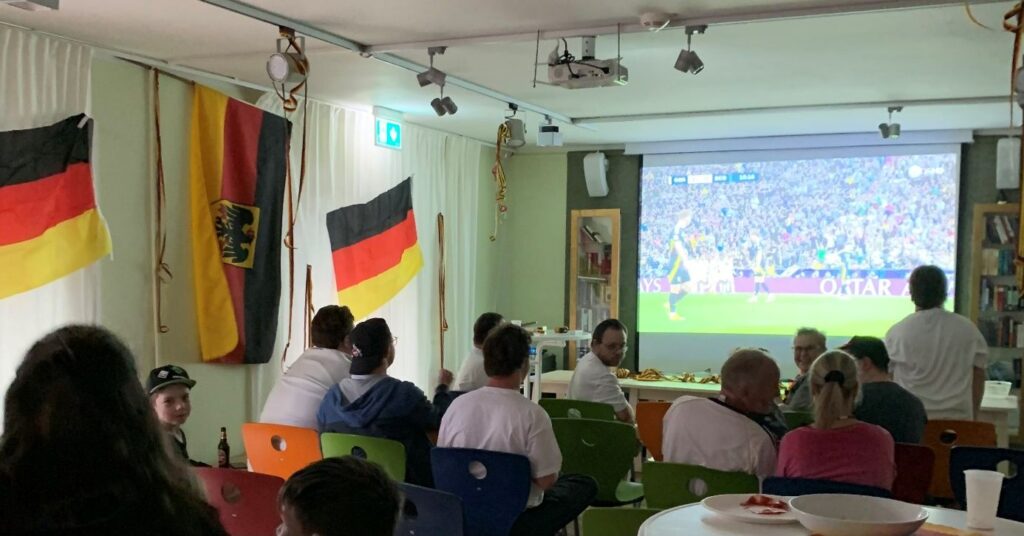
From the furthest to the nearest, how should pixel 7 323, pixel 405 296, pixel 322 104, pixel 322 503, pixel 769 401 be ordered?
pixel 405 296, pixel 322 104, pixel 7 323, pixel 769 401, pixel 322 503

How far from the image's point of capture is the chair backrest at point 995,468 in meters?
2.99

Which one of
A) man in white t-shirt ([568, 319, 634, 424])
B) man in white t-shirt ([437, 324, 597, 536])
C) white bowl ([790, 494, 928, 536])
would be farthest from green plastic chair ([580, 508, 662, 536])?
man in white t-shirt ([568, 319, 634, 424])

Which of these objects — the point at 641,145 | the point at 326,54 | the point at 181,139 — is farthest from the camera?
the point at 641,145

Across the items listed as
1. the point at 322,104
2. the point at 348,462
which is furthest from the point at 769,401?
the point at 322,104

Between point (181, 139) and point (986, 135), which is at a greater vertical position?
point (986, 135)

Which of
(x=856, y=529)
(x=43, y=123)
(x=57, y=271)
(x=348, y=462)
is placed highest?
(x=43, y=123)

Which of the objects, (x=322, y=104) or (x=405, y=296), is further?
(x=405, y=296)

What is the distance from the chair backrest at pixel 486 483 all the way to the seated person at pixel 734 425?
0.56 metres

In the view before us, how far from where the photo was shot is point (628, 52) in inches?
187

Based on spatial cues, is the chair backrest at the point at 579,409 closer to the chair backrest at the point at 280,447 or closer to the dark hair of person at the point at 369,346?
the dark hair of person at the point at 369,346

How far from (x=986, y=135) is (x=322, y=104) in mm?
5398

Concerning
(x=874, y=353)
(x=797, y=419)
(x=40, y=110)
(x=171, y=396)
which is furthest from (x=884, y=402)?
(x=40, y=110)

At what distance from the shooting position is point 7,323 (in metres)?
4.27

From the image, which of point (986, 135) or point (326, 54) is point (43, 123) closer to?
point (326, 54)
